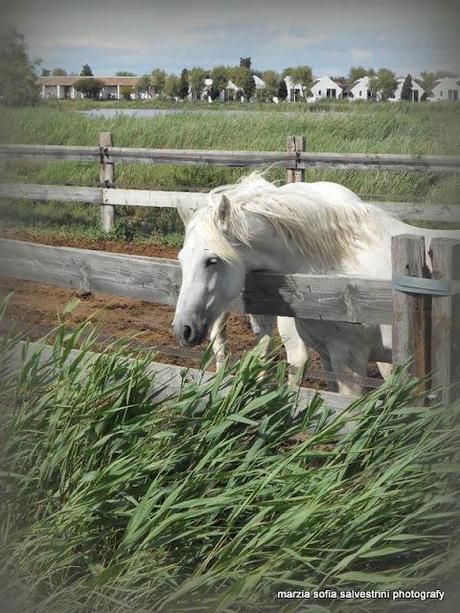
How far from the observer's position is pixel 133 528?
2.80 meters

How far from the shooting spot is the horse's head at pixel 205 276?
12.1 ft

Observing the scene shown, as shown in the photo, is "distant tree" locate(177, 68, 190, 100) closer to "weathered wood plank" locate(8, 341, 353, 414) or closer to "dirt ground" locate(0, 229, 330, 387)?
"dirt ground" locate(0, 229, 330, 387)

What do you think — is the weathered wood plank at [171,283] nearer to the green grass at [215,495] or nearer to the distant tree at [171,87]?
the green grass at [215,495]

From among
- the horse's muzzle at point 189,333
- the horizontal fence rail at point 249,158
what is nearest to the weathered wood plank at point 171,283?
the horse's muzzle at point 189,333

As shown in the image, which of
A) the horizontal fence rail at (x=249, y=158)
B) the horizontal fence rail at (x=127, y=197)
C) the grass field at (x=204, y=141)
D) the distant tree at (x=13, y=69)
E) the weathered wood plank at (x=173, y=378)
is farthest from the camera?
the grass field at (x=204, y=141)

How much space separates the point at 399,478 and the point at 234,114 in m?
12.8

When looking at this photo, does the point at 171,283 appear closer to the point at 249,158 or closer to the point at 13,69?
the point at 13,69

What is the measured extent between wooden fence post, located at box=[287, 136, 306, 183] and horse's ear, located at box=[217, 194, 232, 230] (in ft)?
22.8

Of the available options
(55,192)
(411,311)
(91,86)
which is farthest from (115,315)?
(55,192)

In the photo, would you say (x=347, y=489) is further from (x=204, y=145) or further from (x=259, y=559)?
(x=204, y=145)

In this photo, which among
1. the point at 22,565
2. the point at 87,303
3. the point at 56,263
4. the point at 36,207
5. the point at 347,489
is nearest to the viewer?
the point at 22,565

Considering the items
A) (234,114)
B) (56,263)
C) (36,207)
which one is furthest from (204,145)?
(56,263)

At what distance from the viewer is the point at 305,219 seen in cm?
403

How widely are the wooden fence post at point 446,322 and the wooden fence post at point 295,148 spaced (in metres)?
7.51
